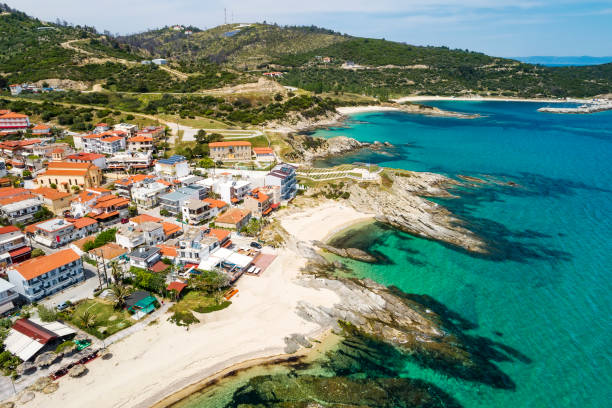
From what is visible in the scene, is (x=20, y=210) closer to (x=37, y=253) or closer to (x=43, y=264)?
(x=37, y=253)

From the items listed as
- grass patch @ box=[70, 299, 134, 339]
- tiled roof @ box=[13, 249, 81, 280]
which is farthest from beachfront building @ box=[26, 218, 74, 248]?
grass patch @ box=[70, 299, 134, 339]

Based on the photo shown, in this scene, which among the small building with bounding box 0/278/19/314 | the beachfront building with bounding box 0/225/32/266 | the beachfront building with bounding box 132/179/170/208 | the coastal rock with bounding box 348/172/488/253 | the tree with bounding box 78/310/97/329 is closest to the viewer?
the tree with bounding box 78/310/97/329

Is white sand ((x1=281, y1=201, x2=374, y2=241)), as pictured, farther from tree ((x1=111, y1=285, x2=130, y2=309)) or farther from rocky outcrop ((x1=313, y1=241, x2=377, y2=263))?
tree ((x1=111, y1=285, x2=130, y2=309))

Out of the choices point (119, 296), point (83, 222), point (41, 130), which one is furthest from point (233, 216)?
point (41, 130)

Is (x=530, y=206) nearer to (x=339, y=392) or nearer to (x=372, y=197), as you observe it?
(x=372, y=197)

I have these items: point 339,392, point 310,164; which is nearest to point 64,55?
point 310,164
